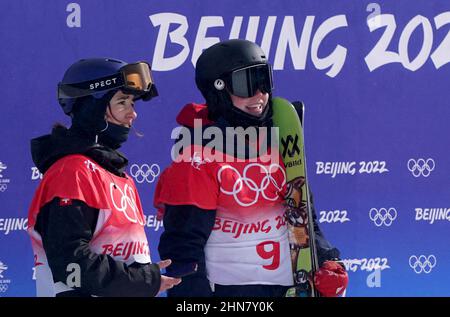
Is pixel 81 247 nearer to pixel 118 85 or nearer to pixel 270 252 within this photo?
pixel 118 85

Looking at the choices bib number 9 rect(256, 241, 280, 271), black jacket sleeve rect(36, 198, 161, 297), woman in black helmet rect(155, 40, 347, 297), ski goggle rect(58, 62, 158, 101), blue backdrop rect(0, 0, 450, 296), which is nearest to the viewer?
black jacket sleeve rect(36, 198, 161, 297)

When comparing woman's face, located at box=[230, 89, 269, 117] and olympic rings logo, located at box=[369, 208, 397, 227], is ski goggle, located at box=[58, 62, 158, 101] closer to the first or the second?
woman's face, located at box=[230, 89, 269, 117]

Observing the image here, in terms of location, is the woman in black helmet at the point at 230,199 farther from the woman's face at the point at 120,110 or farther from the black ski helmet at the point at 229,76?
the woman's face at the point at 120,110

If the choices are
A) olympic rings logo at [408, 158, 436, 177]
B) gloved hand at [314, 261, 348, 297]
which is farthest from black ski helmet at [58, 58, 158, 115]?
olympic rings logo at [408, 158, 436, 177]

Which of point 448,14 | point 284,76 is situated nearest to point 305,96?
point 284,76

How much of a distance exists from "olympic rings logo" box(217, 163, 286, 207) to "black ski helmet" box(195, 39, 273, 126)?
194mm

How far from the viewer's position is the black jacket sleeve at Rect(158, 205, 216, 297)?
138 inches

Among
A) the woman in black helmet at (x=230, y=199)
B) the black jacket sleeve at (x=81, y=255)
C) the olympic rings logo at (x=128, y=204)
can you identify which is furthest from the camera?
the woman in black helmet at (x=230, y=199)

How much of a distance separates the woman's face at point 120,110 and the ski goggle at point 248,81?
17.3 inches

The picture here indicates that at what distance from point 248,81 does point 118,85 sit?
1.83 ft

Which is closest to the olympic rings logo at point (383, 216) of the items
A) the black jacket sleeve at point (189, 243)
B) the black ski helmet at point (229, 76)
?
the black ski helmet at point (229, 76)

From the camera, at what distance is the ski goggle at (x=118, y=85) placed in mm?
3418

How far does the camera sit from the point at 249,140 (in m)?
3.71

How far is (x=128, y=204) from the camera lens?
337 centimetres
